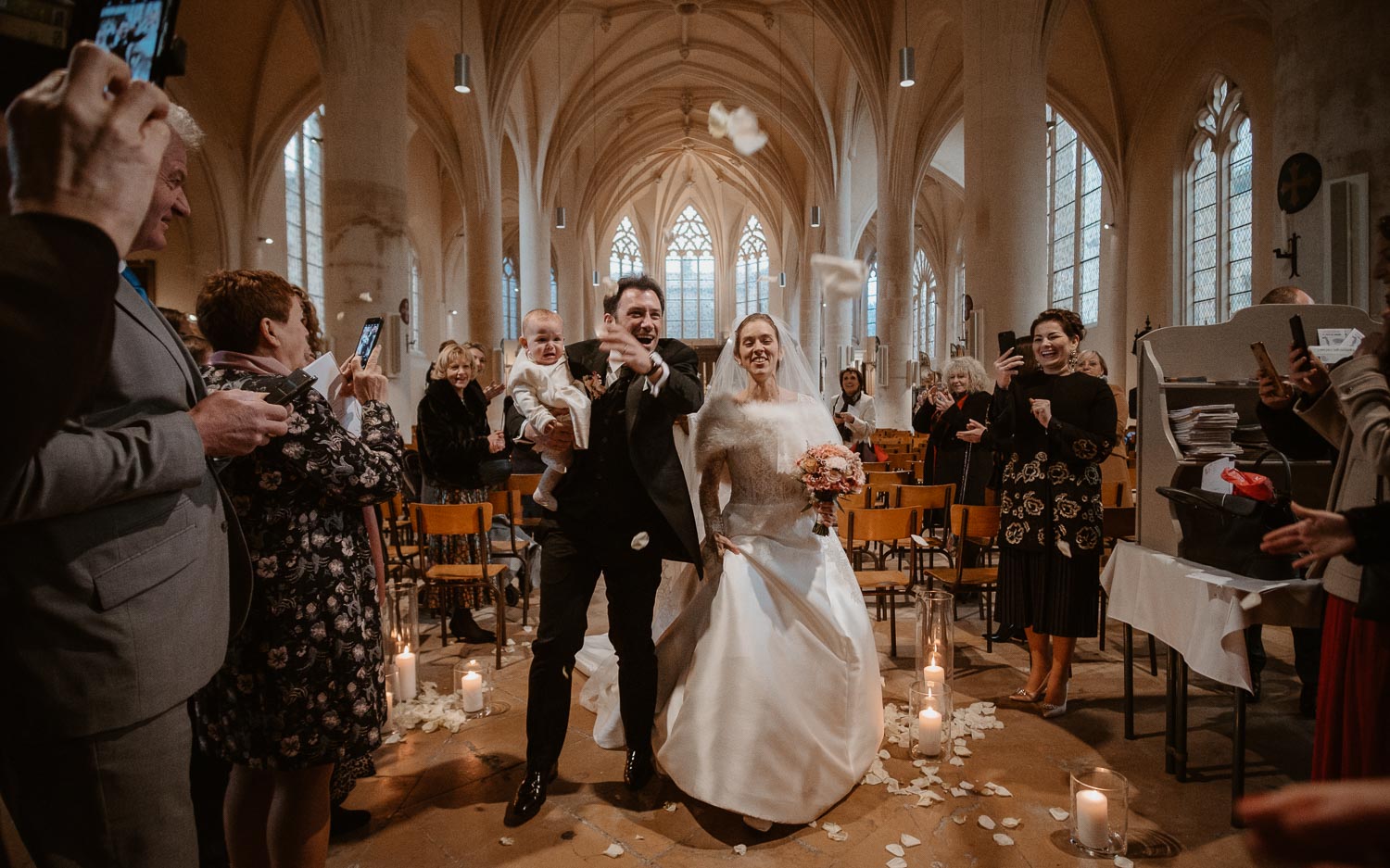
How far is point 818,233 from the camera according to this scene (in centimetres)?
2391

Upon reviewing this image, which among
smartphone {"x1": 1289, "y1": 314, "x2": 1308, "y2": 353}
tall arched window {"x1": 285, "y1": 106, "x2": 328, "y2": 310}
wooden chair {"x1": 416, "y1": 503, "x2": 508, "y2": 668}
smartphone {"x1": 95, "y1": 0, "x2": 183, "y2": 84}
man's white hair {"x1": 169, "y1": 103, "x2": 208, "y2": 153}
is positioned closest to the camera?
smartphone {"x1": 95, "y1": 0, "x2": 183, "y2": 84}

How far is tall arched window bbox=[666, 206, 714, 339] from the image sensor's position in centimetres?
3738

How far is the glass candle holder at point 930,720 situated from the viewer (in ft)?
10.3

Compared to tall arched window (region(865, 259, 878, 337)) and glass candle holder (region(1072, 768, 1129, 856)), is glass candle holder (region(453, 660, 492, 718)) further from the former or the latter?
tall arched window (region(865, 259, 878, 337))

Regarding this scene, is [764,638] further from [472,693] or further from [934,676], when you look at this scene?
[472,693]

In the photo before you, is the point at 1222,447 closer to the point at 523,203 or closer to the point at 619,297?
the point at 619,297

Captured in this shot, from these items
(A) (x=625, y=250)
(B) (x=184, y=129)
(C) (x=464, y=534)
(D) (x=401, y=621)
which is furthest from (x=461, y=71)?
(A) (x=625, y=250)

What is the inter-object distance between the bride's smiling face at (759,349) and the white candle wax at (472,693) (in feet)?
6.80

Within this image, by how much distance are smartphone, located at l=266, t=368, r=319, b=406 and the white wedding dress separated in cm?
169

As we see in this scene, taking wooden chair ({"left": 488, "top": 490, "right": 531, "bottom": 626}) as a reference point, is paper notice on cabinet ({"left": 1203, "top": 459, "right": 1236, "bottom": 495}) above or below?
above

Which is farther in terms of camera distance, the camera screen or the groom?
the groom

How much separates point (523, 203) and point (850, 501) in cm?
1647

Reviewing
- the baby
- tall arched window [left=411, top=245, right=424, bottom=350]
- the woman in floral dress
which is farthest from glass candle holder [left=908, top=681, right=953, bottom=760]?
tall arched window [left=411, top=245, right=424, bottom=350]

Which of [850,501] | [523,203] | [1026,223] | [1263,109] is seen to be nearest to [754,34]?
[523,203]
